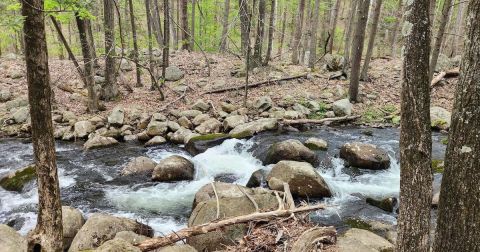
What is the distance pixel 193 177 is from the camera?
33.2 feet

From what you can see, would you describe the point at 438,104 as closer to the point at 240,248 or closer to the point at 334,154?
the point at 334,154

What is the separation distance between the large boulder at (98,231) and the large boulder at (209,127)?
664 cm

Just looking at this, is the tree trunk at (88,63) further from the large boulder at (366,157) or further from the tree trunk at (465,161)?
Result: the tree trunk at (465,161)

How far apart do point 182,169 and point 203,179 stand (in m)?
0.66

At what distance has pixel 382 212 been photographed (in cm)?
792

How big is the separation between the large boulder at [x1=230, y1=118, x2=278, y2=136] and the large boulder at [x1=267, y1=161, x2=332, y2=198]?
159 inches

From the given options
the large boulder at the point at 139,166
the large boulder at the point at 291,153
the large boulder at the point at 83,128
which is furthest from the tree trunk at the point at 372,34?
the large boulder at the point at 83,128

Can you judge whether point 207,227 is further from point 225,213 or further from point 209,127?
point 209,127

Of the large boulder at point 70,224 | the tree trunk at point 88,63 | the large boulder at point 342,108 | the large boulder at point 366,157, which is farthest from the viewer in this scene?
the large boulder at point 342,108

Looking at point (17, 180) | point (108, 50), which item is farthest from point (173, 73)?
point (17, 180)

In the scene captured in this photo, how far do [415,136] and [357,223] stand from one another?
3.96 metres

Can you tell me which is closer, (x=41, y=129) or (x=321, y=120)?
(x=41, y=129)

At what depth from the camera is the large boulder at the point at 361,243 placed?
16.0 feet

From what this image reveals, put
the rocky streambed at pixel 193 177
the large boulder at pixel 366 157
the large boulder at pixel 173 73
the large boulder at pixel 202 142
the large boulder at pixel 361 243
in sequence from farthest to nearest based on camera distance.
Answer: the large boulder at pixel 173 73 → the large boulder at pixel 202 142 → the large boulder at pixel 366 157 → the rocky streambed at pixel 193 177 → the large boulder at pixel 361 243
